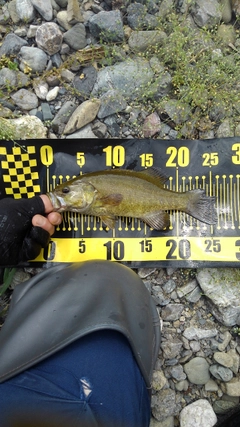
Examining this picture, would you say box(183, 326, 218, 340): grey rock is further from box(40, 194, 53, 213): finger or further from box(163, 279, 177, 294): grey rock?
box(40, 194, 53, 213): finger

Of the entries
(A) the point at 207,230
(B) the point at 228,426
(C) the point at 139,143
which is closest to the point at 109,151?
(C) the point at 139,143

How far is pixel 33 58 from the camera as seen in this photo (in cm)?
378

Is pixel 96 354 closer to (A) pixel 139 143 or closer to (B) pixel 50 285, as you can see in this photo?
(B) pixel 50 285

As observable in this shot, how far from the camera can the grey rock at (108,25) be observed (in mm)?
3762

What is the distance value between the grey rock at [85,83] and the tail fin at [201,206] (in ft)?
5.00

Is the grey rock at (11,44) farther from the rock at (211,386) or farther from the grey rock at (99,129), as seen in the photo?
the rock at (211,386)

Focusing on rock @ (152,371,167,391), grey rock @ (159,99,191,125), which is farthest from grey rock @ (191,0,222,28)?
rock @ (152,371,167,391)

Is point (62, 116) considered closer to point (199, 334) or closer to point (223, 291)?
point (223, 291)

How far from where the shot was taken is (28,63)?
3.79 meters

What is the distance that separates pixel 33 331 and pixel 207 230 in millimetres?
1874

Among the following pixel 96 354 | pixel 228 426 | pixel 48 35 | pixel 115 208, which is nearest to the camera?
pixel 96 354

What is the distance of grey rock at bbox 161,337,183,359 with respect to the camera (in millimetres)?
3504

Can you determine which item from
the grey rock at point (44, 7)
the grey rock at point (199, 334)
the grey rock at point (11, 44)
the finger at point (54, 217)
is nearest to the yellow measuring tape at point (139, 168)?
the finger at point (54, 217)

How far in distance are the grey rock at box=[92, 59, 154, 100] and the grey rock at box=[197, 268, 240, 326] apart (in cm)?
197
